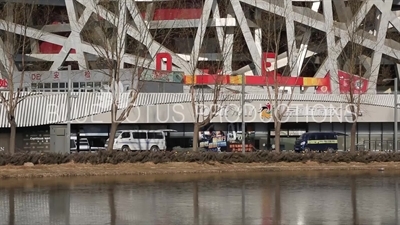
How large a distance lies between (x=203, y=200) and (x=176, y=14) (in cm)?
3746

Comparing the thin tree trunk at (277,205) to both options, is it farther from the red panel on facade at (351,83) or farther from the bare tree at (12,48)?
the red panel on facade at (351,83)

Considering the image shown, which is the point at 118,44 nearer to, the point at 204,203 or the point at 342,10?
the point at 204,203

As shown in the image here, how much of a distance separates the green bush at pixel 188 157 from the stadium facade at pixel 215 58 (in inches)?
259

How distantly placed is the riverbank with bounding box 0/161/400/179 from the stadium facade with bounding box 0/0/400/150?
7323mm

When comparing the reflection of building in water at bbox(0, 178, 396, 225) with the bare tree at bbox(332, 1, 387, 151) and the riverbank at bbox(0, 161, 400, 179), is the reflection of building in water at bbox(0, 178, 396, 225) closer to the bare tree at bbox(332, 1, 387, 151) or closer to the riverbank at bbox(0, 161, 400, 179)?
the riverbank at bbox(0, 161, 400, 179)

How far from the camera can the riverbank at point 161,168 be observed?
95.6ft

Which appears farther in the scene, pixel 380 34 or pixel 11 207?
pixel 380 34

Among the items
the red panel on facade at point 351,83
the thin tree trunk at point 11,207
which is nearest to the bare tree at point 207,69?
the red panel on facade at point 351,83

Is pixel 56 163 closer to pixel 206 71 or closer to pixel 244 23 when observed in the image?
pixel 206 71

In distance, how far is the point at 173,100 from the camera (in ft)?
153

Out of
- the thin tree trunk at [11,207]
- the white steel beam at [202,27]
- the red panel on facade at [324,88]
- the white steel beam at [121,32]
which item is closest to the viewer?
the thin tree trunk at [11,207]

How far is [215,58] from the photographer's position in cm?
5716

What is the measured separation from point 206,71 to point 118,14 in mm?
16971

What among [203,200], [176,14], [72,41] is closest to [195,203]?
[203,200]
